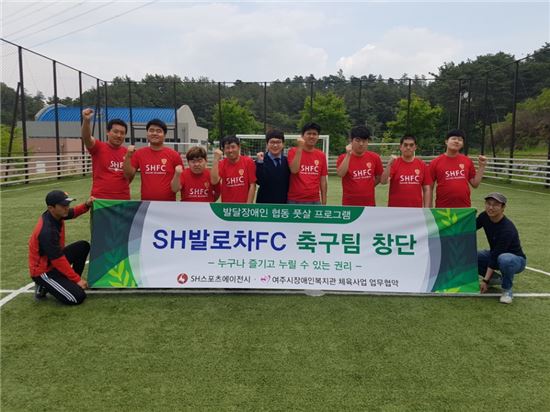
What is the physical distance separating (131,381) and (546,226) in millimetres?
8222

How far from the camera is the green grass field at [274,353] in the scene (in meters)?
2.52

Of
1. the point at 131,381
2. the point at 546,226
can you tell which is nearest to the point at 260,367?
the point at 131,381

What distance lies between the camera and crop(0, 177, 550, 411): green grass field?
252cm

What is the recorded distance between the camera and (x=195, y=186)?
4.43 m

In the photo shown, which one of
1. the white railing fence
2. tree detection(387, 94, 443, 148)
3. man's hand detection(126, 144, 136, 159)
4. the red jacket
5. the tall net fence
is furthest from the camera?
tree detection(387, 94, 443, 148)

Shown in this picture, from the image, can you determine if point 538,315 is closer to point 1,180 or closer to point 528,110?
point 1,180

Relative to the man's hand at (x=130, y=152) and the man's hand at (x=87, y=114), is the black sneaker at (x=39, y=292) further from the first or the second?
the man's hand at (x=87, y=114)

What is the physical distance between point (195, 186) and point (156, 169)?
0.45 m

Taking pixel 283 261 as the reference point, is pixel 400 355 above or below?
below

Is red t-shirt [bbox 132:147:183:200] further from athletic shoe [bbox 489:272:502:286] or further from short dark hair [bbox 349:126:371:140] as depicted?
athletic shoe [bbox 489:272:502:286]

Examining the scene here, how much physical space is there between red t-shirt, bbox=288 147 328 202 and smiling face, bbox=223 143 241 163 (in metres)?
0.58

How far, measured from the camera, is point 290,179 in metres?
4.57

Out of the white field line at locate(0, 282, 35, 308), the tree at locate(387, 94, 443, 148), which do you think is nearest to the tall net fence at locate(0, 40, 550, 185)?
the tree at locate(387, 94, 443, 148)

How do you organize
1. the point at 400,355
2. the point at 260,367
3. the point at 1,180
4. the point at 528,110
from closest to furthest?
the point at 260,367
the point at 400,355
the point at 1,180
the point at 528,110
